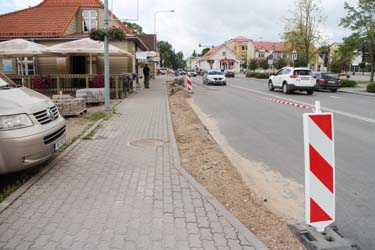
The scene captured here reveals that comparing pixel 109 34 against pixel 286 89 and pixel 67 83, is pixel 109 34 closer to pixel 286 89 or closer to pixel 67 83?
pixel 67 83

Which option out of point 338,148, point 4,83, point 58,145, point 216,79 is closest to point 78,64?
point 216,79

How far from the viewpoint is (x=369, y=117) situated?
1252cm

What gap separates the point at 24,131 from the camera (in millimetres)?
5055

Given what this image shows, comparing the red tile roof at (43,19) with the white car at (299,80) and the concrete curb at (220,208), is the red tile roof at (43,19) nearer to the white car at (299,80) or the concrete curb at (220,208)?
the white car at (299,80)

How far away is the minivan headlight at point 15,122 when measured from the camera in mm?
4930

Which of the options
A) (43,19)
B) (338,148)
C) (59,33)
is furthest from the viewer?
(43,19)

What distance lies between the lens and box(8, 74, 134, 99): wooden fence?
18156 mm

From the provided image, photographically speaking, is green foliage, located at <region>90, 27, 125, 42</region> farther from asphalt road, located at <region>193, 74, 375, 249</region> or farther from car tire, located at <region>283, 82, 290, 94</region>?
car tire, located at <region>283, 82, 290, 94</region>

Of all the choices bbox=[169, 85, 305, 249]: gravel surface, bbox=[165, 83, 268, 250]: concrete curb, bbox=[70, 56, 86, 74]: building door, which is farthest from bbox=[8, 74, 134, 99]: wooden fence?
bbox=[165, 83, 268, 250]: concrete curb

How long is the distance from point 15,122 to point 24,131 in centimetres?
17

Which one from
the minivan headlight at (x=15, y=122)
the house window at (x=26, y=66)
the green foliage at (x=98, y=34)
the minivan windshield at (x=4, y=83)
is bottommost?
the minivan headlight at (x=15, y=122)

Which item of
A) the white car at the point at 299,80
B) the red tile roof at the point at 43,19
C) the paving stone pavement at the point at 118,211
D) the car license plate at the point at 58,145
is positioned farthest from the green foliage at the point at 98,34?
the white car at the point at 299,80

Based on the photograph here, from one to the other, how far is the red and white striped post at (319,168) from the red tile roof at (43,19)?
23063 millimetres

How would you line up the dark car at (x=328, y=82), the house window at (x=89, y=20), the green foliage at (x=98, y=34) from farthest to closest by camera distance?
the house window at (x=89, y=20)
the dark car at (x=328, y=82)
the green foliage at (x=98, y=34)
